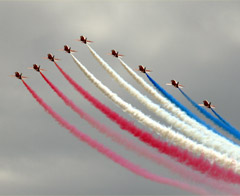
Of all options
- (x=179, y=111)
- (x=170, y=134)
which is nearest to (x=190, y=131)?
(x=170, y=134)

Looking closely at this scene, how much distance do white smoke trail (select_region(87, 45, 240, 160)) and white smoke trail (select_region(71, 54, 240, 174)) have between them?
3.87ft

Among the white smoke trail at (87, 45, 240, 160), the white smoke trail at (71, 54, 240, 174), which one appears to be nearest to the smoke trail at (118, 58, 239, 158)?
the white smoke trail at (87, 45, 240, 160)

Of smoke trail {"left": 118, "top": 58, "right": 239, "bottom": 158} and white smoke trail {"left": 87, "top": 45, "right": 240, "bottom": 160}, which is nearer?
white smoke trail {"left": 87, "top": 45, "right": 240, "bottom": 160}

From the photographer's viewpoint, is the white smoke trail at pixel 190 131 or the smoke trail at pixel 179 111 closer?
the white smoke trail at pixel 190 131

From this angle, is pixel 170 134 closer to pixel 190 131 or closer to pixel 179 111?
pixel 190 131

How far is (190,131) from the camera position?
127 meters

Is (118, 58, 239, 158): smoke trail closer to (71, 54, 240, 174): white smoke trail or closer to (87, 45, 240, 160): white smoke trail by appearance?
(87, 45, 240, 160): white smoke trail

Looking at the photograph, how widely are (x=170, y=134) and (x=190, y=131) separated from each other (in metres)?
3.69

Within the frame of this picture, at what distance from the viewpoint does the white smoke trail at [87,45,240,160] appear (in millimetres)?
123331

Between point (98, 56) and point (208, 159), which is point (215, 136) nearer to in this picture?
point (208, 159)

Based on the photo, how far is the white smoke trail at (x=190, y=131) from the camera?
405ft

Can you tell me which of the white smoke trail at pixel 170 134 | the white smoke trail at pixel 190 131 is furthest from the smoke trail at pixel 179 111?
the white smoke trail at pixel 170 134

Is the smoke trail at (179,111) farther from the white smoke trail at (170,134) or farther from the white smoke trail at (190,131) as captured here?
the white smoke trail at (170,134)

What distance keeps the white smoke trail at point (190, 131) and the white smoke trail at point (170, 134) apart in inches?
46.5
